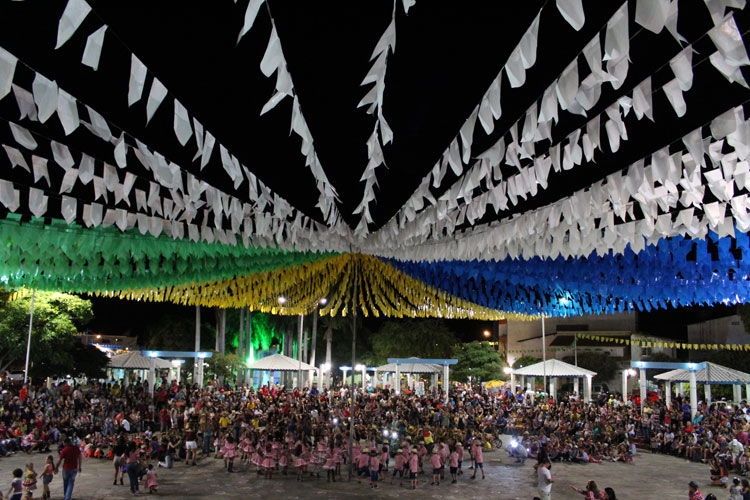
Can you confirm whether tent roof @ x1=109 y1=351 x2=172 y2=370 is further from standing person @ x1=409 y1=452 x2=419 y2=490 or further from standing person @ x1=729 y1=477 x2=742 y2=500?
standing person @ x1=729 y1=477 x2=742 y2=500

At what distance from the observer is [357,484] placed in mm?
11438

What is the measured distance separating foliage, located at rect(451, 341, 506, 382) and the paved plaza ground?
74.9 ft

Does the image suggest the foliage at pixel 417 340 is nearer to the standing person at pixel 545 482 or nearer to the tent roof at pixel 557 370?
the tent roof at pixel 557 370

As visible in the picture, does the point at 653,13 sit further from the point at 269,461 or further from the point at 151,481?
the point at 269,461

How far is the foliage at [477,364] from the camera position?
37.0 m

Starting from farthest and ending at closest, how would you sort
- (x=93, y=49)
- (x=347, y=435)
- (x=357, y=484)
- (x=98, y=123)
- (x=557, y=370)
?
(x=557, y=370) → (x=347, y=435) → (x=357, y=484) → (x=98, y=123) → (x=93, y=49)

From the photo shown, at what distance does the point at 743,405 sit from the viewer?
18547 mm

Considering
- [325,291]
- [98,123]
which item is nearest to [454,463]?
[325,291]

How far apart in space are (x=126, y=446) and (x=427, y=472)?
→ 6541mm

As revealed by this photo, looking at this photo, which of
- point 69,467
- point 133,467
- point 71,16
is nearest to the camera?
point 71,16

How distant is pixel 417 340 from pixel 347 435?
2476 centimetres

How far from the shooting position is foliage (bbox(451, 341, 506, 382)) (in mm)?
37031

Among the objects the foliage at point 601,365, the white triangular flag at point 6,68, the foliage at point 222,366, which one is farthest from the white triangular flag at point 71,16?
the foliage at point 601,365

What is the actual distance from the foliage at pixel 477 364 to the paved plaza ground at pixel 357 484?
22.8 metres
